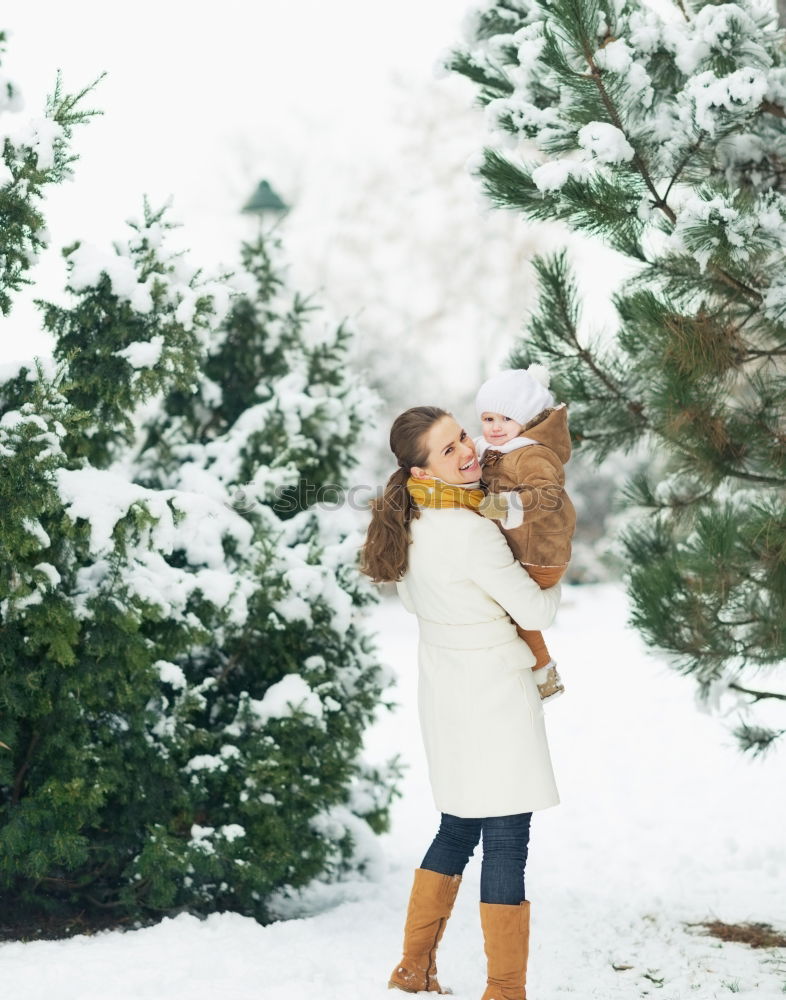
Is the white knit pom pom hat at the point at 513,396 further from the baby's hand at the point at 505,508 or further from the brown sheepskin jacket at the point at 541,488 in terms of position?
the baby's hand at the point at 505,508

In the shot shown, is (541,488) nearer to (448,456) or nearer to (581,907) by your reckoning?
(448,456)

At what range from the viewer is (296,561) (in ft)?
14.9

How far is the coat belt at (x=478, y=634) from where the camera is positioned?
3.07 metres

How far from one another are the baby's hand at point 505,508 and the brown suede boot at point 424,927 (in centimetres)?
104

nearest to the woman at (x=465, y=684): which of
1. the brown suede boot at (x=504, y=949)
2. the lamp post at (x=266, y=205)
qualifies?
the brown suede boot at (x=504, y=949)

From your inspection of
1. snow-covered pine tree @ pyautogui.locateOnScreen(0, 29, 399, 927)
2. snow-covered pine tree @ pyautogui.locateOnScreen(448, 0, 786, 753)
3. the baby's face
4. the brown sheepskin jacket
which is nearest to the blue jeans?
the brown sheepskin jacket

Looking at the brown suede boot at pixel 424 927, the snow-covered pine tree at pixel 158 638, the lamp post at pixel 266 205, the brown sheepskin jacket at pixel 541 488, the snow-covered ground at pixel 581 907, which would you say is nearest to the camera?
the brown sheepskin jacket at pixel 541 488

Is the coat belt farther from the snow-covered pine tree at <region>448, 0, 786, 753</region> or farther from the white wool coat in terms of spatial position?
the snow-covered pine tree at <region>448, 0, 786, 753</region>

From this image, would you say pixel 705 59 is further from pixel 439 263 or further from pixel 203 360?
pixel 439 263

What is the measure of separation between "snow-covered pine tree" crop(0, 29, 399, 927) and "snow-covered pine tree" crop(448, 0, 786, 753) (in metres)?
1.25

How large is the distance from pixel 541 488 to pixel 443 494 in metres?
0.29

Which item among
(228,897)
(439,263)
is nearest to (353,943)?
(228,897)

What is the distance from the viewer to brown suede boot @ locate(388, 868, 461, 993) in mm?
3150

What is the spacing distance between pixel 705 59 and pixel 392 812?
4958mm
